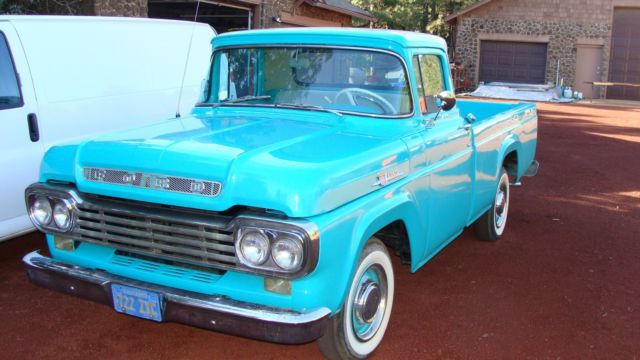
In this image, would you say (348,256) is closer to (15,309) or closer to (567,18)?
(15,309)

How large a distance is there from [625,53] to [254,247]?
92.5 feet

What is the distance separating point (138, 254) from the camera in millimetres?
3393

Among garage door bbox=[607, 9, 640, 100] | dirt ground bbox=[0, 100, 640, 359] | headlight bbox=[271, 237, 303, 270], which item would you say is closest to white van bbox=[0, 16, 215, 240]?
dirt ground bbox=[0, 100, 640, 359]

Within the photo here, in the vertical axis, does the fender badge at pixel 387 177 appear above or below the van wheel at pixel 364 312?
above

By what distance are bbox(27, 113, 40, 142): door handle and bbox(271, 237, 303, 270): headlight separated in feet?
10.1

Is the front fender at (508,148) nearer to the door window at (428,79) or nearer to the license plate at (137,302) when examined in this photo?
the door window at (428,79)

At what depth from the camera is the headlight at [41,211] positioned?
3.52 metres

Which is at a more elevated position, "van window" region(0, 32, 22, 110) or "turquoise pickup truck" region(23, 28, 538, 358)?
"van window" region(0, 32, 22, 110)

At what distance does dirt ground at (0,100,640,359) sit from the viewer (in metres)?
3.84

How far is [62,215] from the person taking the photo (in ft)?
11.4

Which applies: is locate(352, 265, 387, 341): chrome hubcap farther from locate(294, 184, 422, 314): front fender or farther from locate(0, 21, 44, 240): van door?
locate(0, 21, 44, 240): van door

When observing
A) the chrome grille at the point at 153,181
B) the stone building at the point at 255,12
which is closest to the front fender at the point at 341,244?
the chrome grille at the point at 153,181

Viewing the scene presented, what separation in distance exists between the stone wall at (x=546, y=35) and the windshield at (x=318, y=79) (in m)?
25.2

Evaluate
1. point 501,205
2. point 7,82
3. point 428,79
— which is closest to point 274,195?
point 428,79
